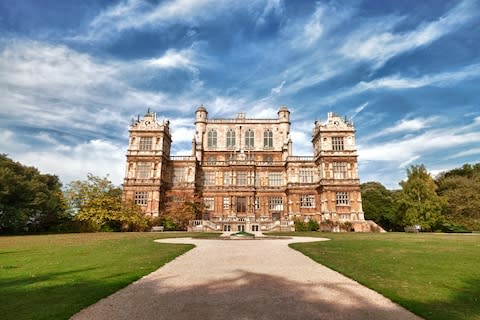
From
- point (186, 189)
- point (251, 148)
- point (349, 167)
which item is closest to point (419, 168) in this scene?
point (349, 167)

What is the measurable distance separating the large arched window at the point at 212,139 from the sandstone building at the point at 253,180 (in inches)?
84.3

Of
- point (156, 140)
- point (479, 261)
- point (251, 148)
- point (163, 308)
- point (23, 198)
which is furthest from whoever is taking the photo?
point (251, 148)

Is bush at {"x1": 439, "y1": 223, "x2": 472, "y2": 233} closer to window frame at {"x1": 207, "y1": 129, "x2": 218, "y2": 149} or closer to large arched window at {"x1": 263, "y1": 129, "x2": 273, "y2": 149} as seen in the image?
large arched window at {"x1": 263, "y1": 129, "x2": 273, "y2": 149}

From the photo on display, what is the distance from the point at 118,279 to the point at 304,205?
42056 millimetres

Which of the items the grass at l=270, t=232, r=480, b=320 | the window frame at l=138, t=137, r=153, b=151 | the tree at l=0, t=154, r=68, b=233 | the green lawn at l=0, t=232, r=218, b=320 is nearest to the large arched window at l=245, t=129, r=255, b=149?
the window frame at l=138, t=137, r=153, b=151

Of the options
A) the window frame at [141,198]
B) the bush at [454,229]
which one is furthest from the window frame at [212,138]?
the bush at [454,229]

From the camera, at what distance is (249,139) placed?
55781mm

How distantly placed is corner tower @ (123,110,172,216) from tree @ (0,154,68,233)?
9.61m

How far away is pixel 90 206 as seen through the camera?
39.5 m

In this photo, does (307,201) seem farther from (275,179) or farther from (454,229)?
(454,229)

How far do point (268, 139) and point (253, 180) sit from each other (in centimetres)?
1013

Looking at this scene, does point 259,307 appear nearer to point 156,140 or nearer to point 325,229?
point 325,229

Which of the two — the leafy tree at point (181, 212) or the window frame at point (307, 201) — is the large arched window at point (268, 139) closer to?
the window frame at point (307, 201)

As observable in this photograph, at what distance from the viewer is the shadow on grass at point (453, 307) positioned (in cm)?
591
